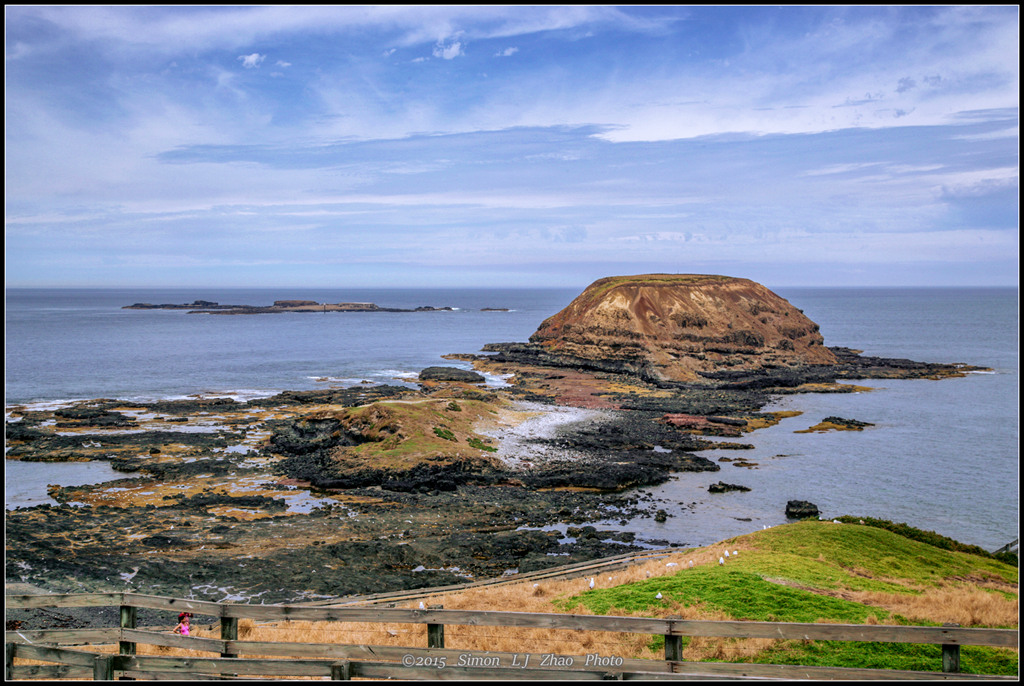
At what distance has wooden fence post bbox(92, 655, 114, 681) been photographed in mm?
7980

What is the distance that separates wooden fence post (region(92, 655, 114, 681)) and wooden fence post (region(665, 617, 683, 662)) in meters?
6.85

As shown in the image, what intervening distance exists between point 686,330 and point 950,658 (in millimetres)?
87937

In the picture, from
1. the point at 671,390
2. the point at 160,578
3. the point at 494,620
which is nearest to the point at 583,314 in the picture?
the point at 671,390

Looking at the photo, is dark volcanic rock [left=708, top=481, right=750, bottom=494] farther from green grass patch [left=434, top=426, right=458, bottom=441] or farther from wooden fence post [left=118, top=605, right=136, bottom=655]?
wooden fence post [left=118, top=605, right=136, bottom=655]

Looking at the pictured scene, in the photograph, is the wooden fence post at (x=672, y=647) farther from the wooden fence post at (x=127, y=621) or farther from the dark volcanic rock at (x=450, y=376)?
the dark volcanic rock at (x=450, y=376)

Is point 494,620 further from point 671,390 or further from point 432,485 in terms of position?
point 671,390

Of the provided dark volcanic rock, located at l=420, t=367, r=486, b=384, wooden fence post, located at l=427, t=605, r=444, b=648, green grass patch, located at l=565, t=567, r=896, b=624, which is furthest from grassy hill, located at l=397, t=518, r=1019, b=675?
dark volcanic rock, located at l=420, t=367, r=486, b=384

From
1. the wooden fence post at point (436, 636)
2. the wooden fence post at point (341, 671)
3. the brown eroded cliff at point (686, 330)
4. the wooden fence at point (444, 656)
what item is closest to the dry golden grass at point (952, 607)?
the wooden fence at point (444, 656)

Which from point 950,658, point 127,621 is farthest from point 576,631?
point 127,621

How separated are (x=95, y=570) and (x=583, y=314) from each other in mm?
79595

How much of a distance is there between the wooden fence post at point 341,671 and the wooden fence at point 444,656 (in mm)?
11

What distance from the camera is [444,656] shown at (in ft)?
27.0

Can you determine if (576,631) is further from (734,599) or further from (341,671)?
(341,671)

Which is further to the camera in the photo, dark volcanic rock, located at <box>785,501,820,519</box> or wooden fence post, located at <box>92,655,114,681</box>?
dark volcanic rock, located at <box>785,501,820,519</box>
